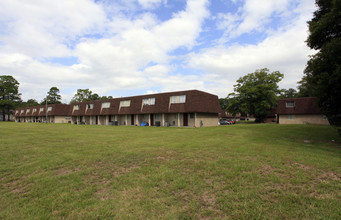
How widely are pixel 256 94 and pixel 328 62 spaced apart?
3836cm

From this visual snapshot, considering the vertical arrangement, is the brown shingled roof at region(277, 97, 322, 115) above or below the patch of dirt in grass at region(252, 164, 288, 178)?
above

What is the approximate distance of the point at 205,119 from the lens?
35.3 m

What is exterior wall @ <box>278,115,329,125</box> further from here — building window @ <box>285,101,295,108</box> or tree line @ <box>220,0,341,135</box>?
tree line @ <box>220,0,341,135</box>

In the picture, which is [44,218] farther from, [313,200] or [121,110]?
[121,110]

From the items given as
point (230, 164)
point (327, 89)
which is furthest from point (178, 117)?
point (230, 164)

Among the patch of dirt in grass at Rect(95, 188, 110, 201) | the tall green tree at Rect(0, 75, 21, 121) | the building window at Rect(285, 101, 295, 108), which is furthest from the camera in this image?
the tall green tree at Rect(0, 75, 21, 121)

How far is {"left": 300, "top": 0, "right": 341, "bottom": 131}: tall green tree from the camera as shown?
10.9 m

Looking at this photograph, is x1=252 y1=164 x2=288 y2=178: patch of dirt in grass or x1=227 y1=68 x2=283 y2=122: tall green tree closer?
x1=252 y1=164 x2=288 y2=178: patch of dirt in grass

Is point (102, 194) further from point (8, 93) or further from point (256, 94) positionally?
point (8, 93)

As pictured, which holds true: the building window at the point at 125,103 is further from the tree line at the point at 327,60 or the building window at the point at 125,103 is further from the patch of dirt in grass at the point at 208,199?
the patch of dirt in grass at the point at 208,199

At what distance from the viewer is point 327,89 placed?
11.6m

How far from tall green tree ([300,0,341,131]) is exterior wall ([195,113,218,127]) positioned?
20.6 metres

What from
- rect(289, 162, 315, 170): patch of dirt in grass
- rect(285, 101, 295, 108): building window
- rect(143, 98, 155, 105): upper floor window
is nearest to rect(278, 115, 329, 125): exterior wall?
rect(285, 101, 295, 108): building window

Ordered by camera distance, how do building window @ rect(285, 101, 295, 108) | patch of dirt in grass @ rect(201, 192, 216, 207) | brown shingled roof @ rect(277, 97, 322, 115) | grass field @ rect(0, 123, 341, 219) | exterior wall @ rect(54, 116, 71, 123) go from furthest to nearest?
exterior wall @ rect(54, 116, 71, 123), building window @ rect(285, 101, 295, 108), brown shingled roof @ rect(277, 97, 322, 115), patch of dirt in grass @ rect(201, 192, 216, 207), grass field @ rect(0, 123, 341, 219)
